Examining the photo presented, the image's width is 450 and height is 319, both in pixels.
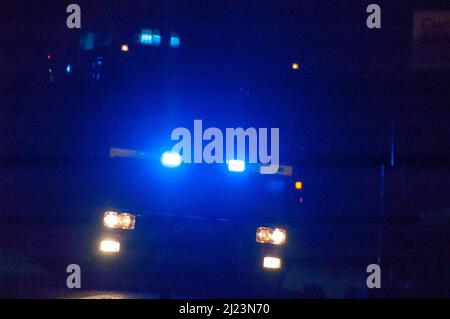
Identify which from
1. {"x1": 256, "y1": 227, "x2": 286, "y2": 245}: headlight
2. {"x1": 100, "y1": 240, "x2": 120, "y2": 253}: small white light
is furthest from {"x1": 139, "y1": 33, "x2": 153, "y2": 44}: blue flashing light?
{"x1": 256, "y1": 227, "x2": 286, "y2": 245}: headlight

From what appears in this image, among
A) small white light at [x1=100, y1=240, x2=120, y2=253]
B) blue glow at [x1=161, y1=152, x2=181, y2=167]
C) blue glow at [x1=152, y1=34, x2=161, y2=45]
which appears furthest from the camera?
blue glow at [x1=152, y1=34, x2=161, y2=45]

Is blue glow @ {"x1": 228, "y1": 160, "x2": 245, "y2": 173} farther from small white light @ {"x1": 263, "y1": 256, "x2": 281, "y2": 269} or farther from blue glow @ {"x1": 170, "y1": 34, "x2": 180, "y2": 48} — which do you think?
blue glow @ {"x1": 170, "y1": 34, "x2": 180, "y2": 48}

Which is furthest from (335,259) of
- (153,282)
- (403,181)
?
(153,282)

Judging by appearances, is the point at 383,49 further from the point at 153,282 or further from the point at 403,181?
the point at 153,282

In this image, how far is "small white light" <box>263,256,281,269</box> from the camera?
6.27m

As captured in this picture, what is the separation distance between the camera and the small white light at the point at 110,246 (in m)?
6.22

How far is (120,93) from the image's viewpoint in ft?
21.0

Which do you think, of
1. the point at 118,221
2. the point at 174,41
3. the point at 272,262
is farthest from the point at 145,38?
the point at 272,262

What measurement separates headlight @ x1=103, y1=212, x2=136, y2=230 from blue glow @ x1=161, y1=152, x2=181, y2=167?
47 cm

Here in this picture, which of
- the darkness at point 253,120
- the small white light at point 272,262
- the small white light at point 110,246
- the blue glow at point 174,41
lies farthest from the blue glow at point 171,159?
the small white light at point 272,262

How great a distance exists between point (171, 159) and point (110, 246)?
2.46 feet

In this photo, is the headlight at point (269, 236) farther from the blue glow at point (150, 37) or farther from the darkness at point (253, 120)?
the blue glow at point (150, 37)

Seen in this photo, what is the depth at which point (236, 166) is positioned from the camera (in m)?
6.21

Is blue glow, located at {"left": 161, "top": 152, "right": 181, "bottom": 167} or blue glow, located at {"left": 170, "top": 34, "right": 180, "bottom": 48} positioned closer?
blue glow, located at {"left": 161, "top": 152, "right": 181, "bottom": 167}
